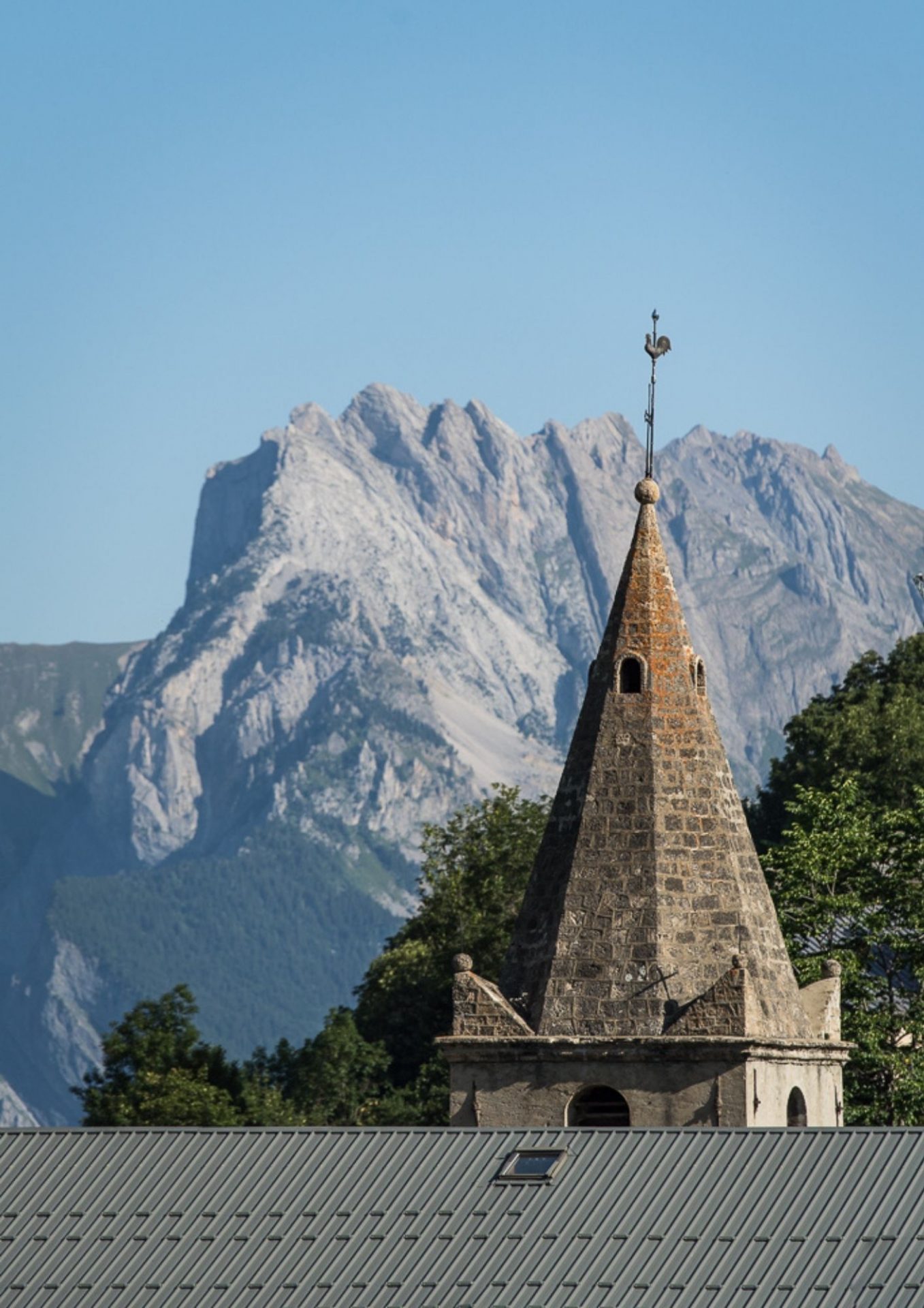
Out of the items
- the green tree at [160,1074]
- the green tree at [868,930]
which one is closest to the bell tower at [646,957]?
the green tree at [868,930]

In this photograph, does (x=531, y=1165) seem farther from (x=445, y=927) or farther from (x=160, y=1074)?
(x=445, y=927)

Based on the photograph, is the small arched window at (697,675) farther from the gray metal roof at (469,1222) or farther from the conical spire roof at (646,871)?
the gray metal roof at (469,1222)

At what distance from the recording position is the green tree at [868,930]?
164 ft

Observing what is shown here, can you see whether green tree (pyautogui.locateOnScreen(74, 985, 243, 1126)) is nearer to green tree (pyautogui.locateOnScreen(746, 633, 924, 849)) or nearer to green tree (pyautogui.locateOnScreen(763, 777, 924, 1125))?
green tree (pyautogui.locateOnScreen(746, 633, 924, 849))

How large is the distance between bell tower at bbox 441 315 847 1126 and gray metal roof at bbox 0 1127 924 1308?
5.56ft

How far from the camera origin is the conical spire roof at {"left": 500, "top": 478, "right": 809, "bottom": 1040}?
31.6 m

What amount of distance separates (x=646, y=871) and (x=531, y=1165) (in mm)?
4196

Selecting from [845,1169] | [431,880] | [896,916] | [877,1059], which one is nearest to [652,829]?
[845,1169]

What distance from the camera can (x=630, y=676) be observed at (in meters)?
33.5

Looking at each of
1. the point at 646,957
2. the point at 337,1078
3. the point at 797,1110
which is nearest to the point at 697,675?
the point at 646,957

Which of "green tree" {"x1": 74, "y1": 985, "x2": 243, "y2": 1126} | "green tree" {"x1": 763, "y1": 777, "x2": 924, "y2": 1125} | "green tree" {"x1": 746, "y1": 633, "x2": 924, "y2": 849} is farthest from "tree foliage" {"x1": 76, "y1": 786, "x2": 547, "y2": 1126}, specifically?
"green tree" {"x1": 763, "y1": 777, "x2": 924, "y2": 1125}

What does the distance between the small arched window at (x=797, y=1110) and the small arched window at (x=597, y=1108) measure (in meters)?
1.99

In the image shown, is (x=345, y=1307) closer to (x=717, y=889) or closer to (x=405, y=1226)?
(x=405, y=1226)

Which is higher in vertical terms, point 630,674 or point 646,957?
point 630,674
